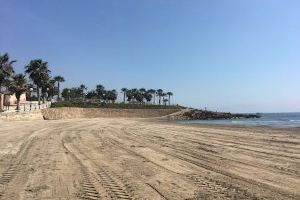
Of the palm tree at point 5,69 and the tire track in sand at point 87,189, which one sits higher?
the palm tree at point 5,69

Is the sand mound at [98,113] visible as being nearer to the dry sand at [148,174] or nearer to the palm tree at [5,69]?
the palm tree at [5,69]

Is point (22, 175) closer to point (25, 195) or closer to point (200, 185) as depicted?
point (25, 195)

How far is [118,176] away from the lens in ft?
38.3

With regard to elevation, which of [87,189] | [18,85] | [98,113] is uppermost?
[18,85]

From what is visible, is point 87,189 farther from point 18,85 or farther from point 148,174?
point 18,85

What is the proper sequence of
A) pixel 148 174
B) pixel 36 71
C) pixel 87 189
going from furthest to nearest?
pixel 36 71
pixel 148 174
pixel 87 189

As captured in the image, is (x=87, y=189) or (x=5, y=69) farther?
(x=5, y=69)

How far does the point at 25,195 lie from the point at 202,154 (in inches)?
358

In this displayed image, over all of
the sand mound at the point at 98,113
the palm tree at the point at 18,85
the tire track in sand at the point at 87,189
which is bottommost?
the tire track in sand at the point at 87,189

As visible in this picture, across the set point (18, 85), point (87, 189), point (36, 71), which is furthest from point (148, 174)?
point (36, 71)

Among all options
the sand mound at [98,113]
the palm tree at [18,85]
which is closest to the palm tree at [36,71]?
the sand mound at [98,113]

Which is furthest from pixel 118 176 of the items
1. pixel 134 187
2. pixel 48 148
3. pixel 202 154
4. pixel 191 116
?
pixel 191 116

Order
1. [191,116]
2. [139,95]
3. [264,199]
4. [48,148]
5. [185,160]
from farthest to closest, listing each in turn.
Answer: [139,95] → [191,116] → [48,148] → [185,160] → [264,199]

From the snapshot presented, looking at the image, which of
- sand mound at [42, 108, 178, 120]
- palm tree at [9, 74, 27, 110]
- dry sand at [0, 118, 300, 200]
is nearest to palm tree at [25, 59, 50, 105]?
sand mound at [42, 108, 178, 120]
